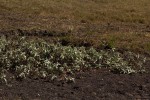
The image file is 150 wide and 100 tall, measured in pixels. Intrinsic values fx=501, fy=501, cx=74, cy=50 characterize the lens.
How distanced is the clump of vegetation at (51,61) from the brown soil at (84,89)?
25 centimetres

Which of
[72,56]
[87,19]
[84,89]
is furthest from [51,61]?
[87,19]

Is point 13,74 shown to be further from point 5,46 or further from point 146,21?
point 146,21

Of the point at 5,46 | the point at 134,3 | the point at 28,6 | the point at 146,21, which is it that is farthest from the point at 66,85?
the point at 134,3

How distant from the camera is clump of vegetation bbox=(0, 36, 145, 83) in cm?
891

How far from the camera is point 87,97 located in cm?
788

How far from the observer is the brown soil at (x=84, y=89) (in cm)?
783

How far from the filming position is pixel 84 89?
8.23 metres

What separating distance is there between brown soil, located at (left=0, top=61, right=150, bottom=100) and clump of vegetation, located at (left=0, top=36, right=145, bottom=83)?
0.25 meters

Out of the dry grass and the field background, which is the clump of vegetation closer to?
the field background

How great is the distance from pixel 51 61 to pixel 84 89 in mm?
1500

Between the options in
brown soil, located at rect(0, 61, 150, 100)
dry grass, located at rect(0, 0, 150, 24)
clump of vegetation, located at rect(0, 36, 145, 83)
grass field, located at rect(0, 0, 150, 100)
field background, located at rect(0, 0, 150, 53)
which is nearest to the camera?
brown soil, located at rect(0, 61, 150, 100)

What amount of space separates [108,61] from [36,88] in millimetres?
2108

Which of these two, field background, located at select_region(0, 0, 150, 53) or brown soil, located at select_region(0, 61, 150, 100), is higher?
brown soil, located at select_region(0, 61, 150, 100)

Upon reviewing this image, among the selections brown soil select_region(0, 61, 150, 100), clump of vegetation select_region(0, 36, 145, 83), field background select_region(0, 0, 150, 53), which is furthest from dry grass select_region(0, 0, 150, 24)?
brown soil select_region(0, 61, 150, 100)
